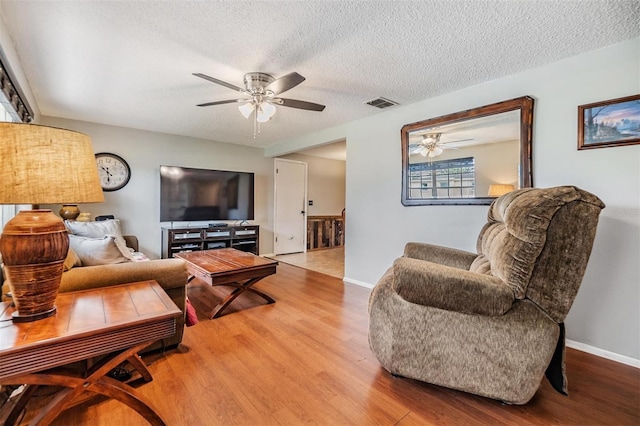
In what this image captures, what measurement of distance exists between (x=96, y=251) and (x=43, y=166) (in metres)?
1.27

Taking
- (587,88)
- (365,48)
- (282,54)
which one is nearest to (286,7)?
(282,54)

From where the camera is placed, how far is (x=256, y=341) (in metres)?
2.12

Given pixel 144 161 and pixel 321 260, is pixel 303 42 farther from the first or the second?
pixel 321 260

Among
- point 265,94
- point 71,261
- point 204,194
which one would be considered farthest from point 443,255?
point 204,194

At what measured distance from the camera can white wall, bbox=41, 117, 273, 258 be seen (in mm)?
4039

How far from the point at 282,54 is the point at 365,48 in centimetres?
62

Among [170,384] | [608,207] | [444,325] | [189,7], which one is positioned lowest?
[170,384]

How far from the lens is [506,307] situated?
4.50ft

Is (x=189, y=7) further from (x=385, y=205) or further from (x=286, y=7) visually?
(x=385, y=205)

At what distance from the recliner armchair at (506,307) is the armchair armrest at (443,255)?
0.67m

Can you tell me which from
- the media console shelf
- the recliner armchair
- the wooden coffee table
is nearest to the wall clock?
the media console shelf

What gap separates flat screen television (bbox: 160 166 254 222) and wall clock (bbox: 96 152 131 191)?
20.1 inches

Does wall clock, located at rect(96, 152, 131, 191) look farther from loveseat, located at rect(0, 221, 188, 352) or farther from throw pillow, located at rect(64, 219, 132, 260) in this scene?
loveseat, located at rect(0, 221, 188, 352)

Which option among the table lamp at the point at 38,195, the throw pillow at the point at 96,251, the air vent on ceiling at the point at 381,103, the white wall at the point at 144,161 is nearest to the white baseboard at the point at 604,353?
the air vent on ceiling at the point at 381,103
